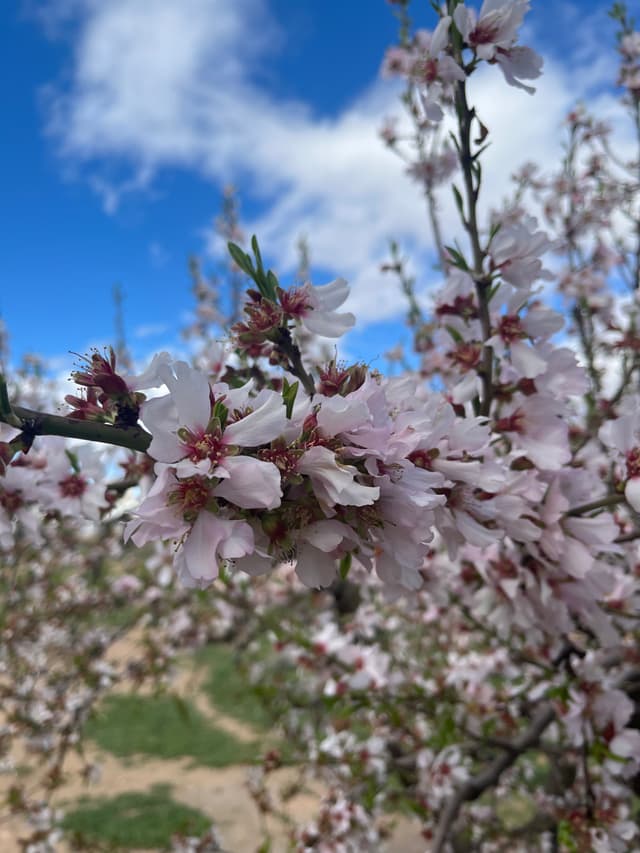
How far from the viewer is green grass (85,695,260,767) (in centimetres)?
870

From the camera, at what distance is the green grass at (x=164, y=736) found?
8697mm

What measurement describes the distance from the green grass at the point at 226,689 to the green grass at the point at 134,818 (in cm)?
180

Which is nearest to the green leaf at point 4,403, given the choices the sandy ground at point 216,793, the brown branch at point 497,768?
the brown branch at point 497,768

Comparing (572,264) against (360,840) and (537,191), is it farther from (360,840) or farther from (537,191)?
(360,840)

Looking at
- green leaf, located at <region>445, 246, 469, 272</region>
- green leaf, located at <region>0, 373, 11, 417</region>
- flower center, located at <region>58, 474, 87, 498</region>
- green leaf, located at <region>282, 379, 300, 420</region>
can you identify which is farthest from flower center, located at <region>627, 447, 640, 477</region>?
flower center, located at <region>58, 474, 87, 498</region>

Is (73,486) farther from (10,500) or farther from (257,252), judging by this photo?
(257,252)

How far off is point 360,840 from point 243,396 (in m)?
3.34

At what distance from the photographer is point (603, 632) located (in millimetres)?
1757

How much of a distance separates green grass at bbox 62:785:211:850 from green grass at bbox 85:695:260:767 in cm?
104

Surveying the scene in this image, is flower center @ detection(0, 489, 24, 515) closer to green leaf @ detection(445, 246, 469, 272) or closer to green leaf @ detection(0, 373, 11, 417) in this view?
green leaf @ detection(0, 373, 11, 417)

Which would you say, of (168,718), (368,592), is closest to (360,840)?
(368,592)

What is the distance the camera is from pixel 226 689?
11477 millimetres

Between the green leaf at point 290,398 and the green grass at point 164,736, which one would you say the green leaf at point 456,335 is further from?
Answer: the green grass at point 164,736

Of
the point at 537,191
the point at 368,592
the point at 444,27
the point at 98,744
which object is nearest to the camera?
the point at 444,27
